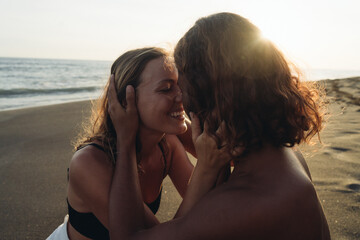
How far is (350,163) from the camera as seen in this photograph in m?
4.02

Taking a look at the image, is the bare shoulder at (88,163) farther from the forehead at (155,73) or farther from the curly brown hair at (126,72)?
the forehead at (155,73)

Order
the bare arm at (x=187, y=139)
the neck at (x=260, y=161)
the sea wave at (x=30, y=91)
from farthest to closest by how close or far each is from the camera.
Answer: the sea wave at (x=30, y=91) → the bare arm at (x=187, y=139) → the neck at (x=260, y=161)

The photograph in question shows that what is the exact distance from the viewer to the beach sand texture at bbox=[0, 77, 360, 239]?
303 centimetres

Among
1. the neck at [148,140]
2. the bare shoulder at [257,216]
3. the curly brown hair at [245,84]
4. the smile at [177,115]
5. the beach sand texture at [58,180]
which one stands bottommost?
the beach sand texture at [58,180]

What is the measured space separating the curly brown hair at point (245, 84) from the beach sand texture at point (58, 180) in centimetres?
89

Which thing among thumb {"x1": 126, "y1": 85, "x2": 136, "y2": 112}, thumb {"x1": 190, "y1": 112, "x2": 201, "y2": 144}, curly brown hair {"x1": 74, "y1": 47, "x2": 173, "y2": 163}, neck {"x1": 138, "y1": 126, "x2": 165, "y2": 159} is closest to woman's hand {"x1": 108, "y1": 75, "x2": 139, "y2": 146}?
thumb {"x1": 126, "y1": 85, "x2": 136, "y2": 112}

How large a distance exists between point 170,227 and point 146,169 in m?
1.42

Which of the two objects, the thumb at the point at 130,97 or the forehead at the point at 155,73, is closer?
the thumb at the point at 130,97

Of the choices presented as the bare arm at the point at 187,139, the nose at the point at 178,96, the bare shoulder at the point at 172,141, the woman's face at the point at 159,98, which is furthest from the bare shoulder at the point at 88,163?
the bare arm at the point at 187,139

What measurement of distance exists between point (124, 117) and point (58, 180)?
258cm

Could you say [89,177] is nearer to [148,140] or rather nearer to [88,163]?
[88,163]

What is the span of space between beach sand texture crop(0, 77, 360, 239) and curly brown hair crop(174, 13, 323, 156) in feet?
2.93

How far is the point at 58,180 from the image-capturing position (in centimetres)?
435

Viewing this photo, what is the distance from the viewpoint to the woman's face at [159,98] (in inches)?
100
